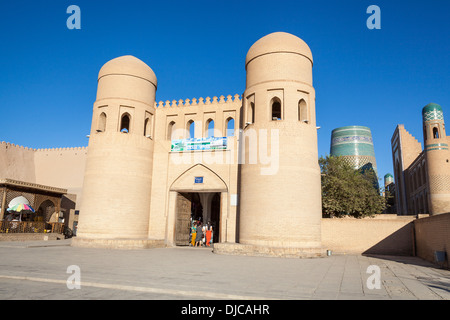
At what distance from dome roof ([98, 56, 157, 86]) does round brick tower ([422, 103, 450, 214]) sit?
76.4ft

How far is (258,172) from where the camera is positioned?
14109 mm

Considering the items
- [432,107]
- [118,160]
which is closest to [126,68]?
[118,160]

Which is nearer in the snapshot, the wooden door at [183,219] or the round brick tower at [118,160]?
the round brick tower at [118,160]

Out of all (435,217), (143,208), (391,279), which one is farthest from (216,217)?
(391,279)

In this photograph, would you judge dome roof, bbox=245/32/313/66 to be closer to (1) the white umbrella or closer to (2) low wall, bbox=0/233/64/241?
(2) low wall, bbox=0/233/64/241

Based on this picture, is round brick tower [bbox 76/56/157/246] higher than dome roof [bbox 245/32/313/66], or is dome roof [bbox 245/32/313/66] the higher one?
dome roof [bbox 245/32/313/66]

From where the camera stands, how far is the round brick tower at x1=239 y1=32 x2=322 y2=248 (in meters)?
13.4

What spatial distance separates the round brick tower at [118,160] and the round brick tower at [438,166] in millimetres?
22774

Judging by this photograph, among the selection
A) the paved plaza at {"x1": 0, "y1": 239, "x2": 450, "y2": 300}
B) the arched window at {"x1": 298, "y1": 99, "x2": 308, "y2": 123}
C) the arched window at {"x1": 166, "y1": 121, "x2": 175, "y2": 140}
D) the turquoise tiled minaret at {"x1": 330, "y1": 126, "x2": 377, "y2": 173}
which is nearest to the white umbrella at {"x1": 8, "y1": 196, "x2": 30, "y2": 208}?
the arched window at {"x1": 166, "y1": 121, "x2": 175, "y2": 140}

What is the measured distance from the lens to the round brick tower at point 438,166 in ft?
87.1

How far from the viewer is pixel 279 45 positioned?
15016 millimetres

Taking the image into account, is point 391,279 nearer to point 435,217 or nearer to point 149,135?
point 435,217

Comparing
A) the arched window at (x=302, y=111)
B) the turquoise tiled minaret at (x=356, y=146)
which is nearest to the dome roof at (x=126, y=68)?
the arched window at (x=302, y=111)

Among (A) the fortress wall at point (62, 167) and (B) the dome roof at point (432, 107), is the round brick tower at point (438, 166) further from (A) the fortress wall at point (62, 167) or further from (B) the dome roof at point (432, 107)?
(A) the fortress wall at point (62, 167)
